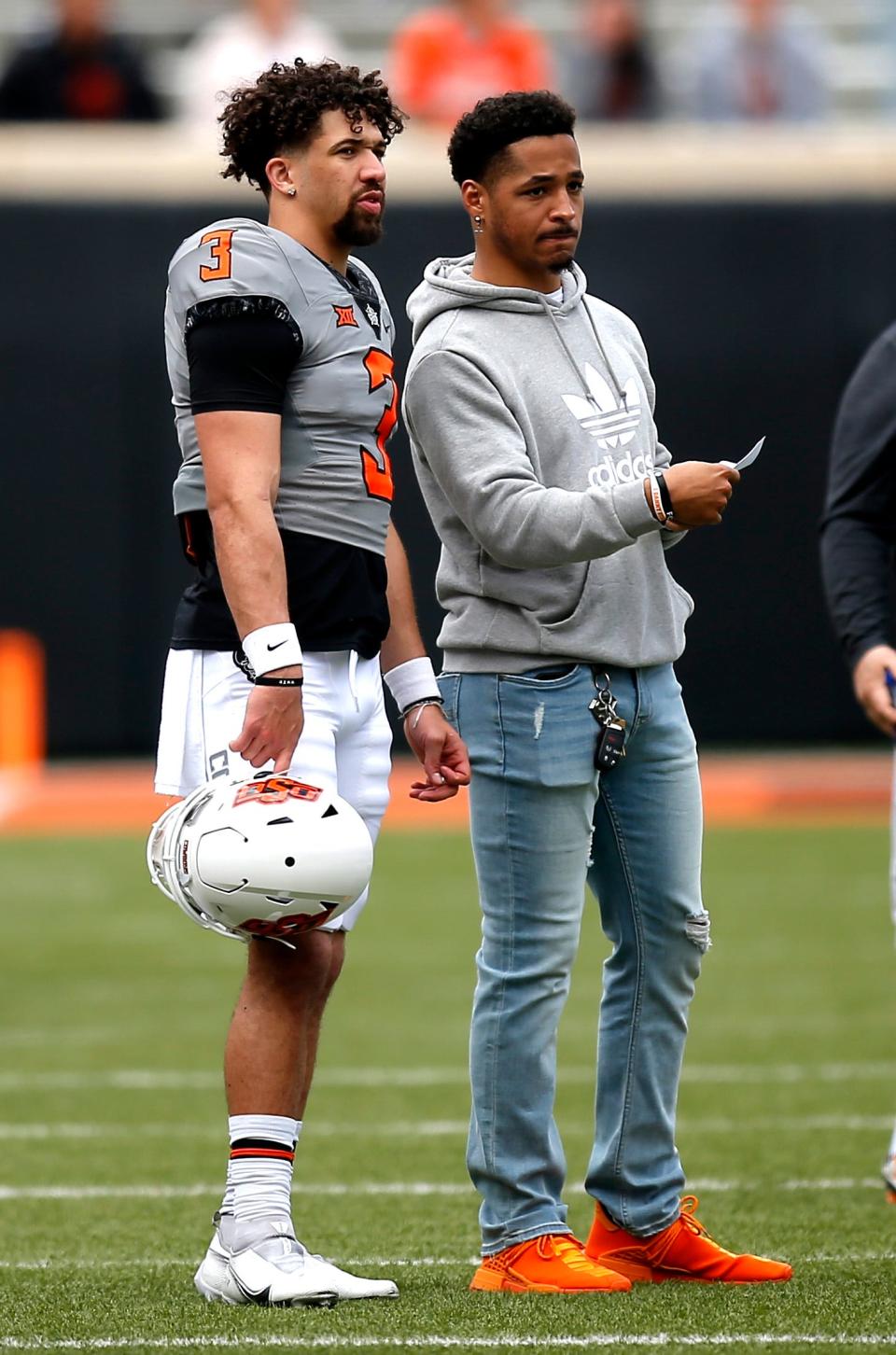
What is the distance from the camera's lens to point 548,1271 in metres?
4.22

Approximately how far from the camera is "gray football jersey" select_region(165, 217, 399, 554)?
4.10m

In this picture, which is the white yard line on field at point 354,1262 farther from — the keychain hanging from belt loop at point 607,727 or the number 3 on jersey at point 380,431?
the number 3 on jersey at point 380,431

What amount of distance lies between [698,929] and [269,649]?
40.4 inches

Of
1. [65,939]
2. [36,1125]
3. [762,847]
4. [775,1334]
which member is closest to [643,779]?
[775,1334]

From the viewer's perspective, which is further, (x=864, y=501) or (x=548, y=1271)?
(x=864, y=501)

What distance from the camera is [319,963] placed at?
423 cm

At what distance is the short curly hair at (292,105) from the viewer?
4.21 meters

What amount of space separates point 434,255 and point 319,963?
37.2 feet

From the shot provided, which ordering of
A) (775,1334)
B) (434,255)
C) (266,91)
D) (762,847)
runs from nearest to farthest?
(775,1334), (266,91), (762,847), (434,255)

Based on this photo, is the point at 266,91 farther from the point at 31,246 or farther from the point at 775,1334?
the point at 31,246

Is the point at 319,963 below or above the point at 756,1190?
above

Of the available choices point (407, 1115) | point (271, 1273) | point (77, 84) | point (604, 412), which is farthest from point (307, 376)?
point (77, 84)

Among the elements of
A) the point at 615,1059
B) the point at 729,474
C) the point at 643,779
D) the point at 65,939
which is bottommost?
the point at 65,939

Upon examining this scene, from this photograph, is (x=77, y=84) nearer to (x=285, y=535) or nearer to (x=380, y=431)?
(x=380, y=431)
